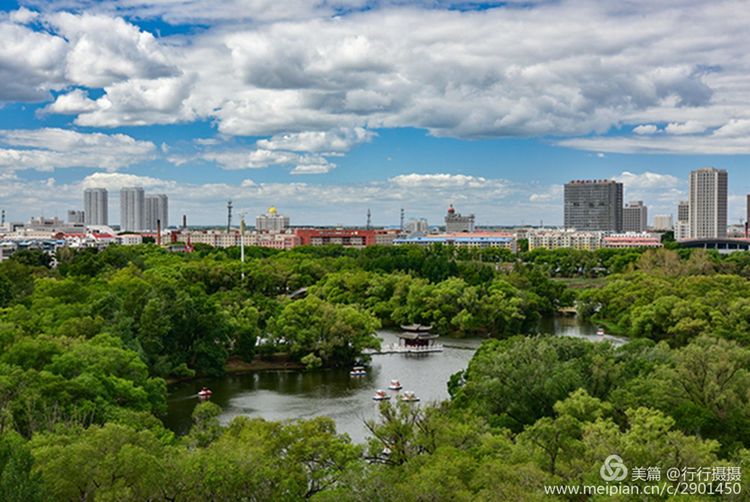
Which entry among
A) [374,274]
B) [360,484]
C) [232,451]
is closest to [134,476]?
[232,451]

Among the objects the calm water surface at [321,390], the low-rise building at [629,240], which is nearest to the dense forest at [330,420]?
the calm water surface at [321,390]

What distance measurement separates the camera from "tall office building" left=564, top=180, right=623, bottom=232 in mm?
159750

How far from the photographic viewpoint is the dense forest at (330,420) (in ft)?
38.5

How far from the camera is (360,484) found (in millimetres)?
11477

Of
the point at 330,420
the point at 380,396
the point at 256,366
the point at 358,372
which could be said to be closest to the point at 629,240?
the point at 358,372

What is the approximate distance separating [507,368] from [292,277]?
1391 inches

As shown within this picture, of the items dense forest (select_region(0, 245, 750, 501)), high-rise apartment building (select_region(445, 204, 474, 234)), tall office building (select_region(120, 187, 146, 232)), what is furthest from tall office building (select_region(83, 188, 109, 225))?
dense forest (select_region(0, 245, 750, 501))

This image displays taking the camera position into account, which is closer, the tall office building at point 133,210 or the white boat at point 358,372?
the white boat at point 358,372

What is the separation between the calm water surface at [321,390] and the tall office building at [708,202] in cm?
10522

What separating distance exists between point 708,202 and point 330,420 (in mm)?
126951

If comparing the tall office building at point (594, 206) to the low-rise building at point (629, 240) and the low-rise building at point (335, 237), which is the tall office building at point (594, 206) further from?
the low-rise building at point (335, 237)

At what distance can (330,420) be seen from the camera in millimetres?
15141

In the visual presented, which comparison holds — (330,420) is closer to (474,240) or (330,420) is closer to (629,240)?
(474,240)

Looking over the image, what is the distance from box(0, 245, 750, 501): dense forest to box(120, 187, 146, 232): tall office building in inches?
5786
